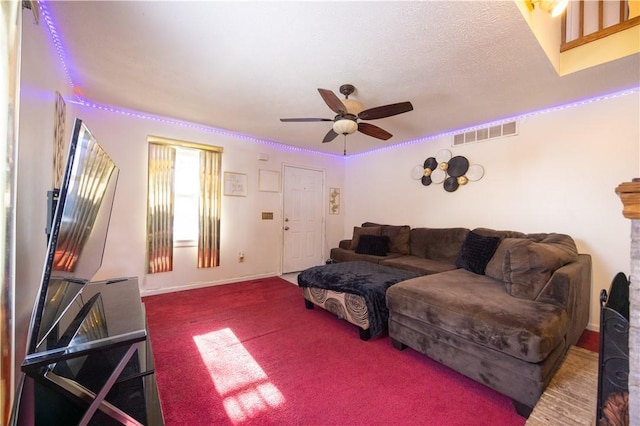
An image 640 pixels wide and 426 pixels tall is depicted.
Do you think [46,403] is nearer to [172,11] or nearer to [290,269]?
[172,11]

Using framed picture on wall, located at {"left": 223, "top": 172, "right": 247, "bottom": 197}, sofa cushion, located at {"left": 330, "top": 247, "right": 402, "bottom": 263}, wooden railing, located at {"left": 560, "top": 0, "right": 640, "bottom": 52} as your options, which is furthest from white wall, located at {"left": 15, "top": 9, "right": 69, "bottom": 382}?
wooden railing, located at {"left": 560, "top": 0, "right": 640, "bottom": 52}

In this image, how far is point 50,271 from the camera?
0.82 meters

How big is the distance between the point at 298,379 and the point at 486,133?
3.64 metres

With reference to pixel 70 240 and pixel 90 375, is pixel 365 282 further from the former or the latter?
pixel 70 240

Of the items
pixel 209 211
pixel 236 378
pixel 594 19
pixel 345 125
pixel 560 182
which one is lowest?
pixel 236 378

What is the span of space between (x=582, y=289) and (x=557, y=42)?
6.73 feet

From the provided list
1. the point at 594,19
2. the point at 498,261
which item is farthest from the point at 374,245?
the point at 594,19

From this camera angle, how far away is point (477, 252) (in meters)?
2.73

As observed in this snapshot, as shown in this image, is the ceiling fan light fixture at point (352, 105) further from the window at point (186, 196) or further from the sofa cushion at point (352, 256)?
the window at point (186, 196)

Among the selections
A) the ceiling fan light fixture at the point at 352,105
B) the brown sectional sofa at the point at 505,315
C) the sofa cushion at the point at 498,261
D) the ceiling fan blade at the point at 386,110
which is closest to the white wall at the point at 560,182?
the brown sectional sofa at the point at 505,315

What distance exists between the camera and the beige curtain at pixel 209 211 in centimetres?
371

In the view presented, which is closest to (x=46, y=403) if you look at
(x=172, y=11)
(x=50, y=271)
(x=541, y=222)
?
(x=50, y=271)

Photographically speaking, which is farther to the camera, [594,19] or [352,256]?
[352,256]

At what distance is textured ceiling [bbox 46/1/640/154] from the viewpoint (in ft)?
5.15
